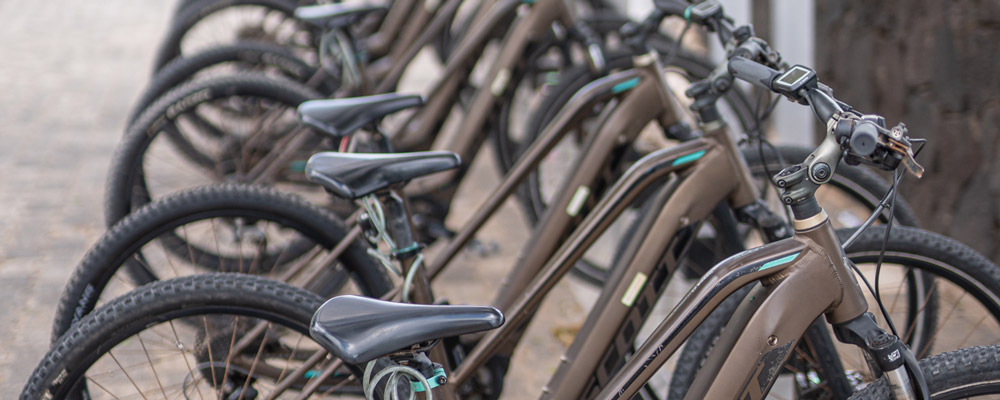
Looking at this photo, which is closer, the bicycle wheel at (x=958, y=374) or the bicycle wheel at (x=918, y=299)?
the bicycle wheel at (x=958, y=374)

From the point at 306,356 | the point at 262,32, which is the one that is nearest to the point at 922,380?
the point at 306,356

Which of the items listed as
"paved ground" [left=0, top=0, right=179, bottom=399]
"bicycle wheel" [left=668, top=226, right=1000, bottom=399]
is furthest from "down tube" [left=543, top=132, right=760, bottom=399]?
"paved ground" [left=0, top=0, right=179, bottom=399]

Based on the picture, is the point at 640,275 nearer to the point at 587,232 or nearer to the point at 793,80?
the point at 587,232

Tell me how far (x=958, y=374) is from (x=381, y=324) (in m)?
0.99

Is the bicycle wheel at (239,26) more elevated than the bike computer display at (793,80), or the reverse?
the bike computer display at (793,80)

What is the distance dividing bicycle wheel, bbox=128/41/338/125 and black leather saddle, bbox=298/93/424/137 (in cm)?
121

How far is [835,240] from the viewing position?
5.13 ft

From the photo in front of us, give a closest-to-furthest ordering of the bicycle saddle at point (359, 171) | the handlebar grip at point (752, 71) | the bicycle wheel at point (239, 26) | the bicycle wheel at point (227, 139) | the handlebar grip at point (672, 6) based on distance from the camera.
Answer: the handlebar grip at point (752, 71)
the bicycle saddle at point (359, 171)
the handlebar grip at point (672, 6)
the bicycle wheel at point (227, 139)
the bicycle wheel at point (239, 26)

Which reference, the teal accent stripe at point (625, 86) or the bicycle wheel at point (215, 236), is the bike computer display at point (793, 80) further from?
the bicycle wheel at point (215, 236)

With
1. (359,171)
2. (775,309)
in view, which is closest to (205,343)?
(359,171)

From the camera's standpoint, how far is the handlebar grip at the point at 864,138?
136 cm

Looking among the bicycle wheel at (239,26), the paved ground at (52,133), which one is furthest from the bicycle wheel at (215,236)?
the bicycle wheel at (239,26)

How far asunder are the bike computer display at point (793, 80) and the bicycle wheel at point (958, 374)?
0.53 m

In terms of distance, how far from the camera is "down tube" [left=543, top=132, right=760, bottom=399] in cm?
197
